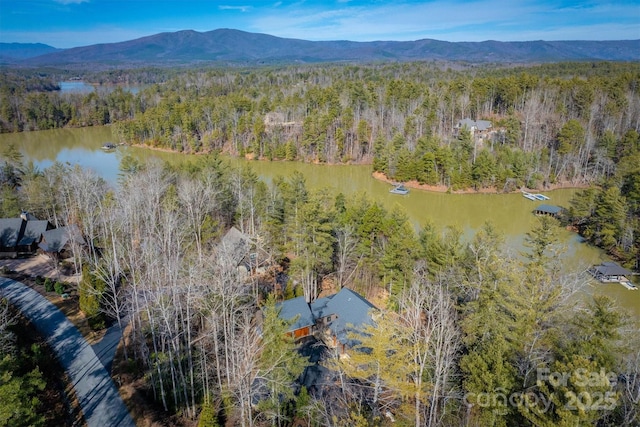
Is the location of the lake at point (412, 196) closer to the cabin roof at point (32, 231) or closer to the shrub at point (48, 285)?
the cabin roof at point (32, 231)

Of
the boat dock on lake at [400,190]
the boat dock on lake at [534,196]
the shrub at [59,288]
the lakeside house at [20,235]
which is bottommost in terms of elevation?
the boat dock on lake at [534,196]

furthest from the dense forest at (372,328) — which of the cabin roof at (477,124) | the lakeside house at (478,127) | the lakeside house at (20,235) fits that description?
the cabin roof at (477,124)

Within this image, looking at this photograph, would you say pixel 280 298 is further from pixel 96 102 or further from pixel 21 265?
pixel 96 102

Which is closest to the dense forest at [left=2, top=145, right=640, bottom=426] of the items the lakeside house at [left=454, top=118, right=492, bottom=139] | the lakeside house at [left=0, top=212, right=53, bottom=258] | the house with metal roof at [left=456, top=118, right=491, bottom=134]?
the lakeside house at [left=0, top=212, right=53, bottom=258]

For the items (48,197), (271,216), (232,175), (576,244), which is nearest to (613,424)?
(271,216)

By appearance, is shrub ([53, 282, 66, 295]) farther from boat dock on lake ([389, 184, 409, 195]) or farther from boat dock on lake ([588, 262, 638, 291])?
boat dock on lake ([588, 262, 638, 291])
